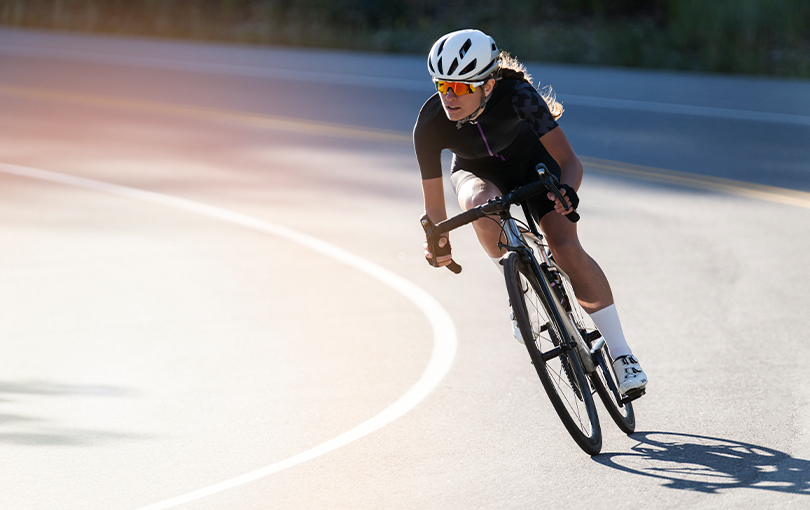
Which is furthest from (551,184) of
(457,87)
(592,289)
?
(592,289)

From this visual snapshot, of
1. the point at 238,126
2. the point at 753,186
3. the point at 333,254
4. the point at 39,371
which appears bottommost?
the point at 39,371

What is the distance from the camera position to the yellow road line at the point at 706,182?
11719 mm

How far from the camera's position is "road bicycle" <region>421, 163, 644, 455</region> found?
5.15 m

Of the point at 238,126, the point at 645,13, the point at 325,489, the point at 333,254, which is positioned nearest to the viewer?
the point at 325,489

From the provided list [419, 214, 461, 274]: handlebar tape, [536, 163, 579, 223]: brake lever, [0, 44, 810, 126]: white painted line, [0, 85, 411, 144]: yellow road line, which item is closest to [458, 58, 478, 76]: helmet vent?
[536, 163, 579, 223]: brake lever

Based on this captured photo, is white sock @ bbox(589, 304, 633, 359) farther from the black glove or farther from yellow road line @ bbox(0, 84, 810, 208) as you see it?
yellow road line @ bbox(0, 84, 810, 208)

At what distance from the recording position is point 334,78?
21.8 metres

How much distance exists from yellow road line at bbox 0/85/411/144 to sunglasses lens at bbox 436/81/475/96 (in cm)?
1019

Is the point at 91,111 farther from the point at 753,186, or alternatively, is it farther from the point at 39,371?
the point at 39,371

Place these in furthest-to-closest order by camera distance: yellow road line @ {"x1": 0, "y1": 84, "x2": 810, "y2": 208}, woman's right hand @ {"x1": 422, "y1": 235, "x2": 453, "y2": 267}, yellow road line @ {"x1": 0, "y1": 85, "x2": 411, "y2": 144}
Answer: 1. yellow road line @ {"x1": 0, "y1": 85, "x2": 411, "y2": 144}
2. yellow road line @ {"x1": 0, "y1": 84, "x2": 810, "y2": 208}
3. woman's right hand @ {"x1": 422, "y1": 235, "x2": 453, "y2": 267}

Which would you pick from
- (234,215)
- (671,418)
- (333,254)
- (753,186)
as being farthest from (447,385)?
(753,186)

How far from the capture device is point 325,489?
524cm

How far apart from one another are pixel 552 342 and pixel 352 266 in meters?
4.33

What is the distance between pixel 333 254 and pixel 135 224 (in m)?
2.33
